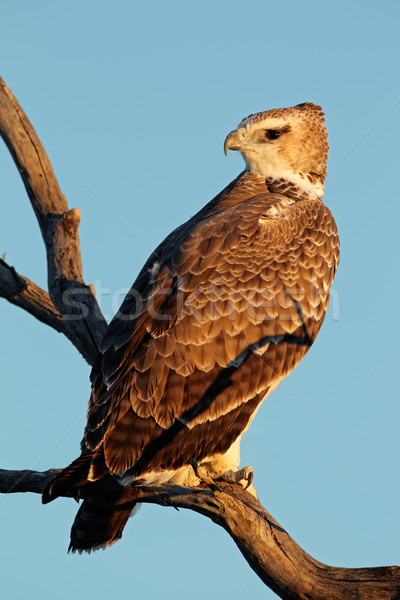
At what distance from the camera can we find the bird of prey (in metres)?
4.74

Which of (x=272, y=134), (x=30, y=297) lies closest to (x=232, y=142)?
(x=272, y=134)

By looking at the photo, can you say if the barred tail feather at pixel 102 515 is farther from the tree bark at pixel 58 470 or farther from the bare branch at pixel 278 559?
the bare branch at pixel 278 559

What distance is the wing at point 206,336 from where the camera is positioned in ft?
15.6

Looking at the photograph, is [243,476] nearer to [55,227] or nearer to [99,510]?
[99,510]

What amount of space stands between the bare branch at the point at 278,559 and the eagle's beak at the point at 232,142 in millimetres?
3244

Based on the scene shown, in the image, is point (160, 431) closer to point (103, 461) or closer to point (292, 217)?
point (103, 461)

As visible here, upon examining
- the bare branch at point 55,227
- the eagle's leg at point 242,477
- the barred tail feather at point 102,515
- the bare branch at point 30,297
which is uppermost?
the bare branch at point 55,227

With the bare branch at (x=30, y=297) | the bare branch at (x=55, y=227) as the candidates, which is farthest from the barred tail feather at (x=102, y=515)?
the bare branch at (x=30, y=297)

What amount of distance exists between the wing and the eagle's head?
0.72 meters

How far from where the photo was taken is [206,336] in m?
5.00

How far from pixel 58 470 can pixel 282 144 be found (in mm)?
3363

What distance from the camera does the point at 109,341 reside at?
5168 mm

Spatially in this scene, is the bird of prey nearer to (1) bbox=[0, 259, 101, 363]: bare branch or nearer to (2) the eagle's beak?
(2) the eagle's beak

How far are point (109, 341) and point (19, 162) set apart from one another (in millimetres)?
3011
